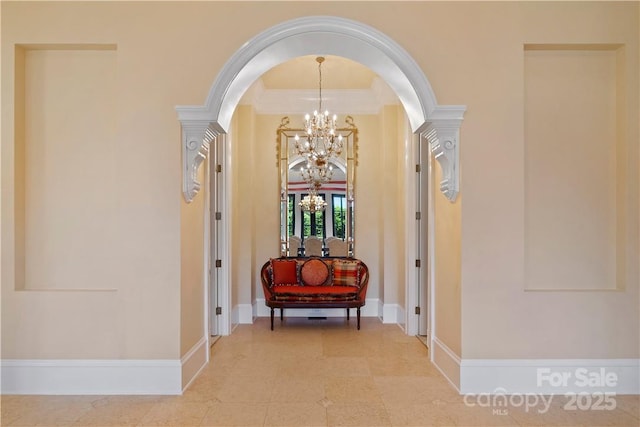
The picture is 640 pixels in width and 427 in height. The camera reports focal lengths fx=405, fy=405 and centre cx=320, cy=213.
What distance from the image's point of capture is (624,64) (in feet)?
10.3

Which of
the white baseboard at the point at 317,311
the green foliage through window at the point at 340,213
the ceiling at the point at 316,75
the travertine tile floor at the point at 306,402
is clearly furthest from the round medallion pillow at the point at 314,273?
the ceiling at the point at 316,75

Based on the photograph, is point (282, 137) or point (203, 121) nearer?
point (203, 121)

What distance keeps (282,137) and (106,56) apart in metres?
3.00

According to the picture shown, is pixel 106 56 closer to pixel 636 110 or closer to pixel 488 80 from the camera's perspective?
pixel 488 80

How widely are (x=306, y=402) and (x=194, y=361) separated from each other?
1.06m

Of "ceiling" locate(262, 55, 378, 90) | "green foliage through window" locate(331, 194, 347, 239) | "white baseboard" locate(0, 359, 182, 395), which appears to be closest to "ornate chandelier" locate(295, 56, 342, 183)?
"ceiling" locate(262, 55, 378, 90)

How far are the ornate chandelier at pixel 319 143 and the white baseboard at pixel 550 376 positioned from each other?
3112 millimetres

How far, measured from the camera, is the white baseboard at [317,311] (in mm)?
5770

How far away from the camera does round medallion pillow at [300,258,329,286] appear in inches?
217

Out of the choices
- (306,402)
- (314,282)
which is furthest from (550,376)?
(314,282)

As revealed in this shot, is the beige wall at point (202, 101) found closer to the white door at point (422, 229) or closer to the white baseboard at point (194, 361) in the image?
the white baseboard at point (194, 361)

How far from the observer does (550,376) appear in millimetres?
3057

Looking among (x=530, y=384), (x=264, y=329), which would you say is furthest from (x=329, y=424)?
(x=264, y=329)

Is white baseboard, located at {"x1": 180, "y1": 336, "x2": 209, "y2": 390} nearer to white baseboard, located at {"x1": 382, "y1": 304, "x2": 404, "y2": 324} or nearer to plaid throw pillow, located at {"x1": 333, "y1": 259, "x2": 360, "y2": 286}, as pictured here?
plaid throw pillow, located at {"x1": 333, "y1": 259, "x2": 360, "y2": 286}
